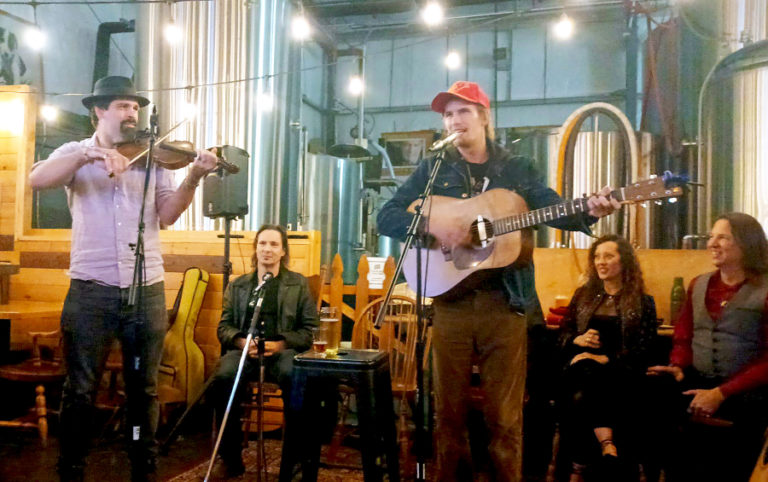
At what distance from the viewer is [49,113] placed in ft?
21.5

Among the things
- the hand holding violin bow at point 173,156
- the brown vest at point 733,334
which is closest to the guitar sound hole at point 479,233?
the hand holding violin bow at point 173,156

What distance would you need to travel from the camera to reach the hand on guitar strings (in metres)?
2.19

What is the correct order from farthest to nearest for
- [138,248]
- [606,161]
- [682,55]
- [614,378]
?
[682,55]
[606,161]
[614,378]
[138,248]

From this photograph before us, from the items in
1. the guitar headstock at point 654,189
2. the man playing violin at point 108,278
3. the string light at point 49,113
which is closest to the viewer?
the guitar headstock at point 654,189

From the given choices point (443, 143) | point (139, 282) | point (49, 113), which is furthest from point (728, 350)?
point (49, 113)

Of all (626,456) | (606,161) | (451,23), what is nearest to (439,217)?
(626,456)

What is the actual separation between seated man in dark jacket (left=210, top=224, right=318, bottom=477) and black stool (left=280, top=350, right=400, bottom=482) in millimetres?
640

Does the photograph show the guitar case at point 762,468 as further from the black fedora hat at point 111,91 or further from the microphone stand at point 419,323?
the black fedora hat at point 111,91

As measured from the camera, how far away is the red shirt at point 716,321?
2559 mm

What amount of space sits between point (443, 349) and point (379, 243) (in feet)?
20.7

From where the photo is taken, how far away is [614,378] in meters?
2.94

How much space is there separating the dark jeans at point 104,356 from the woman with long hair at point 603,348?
2.03 m

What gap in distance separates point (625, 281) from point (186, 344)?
3003mm

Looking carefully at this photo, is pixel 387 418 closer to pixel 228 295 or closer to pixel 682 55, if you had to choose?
pixel 228 295
